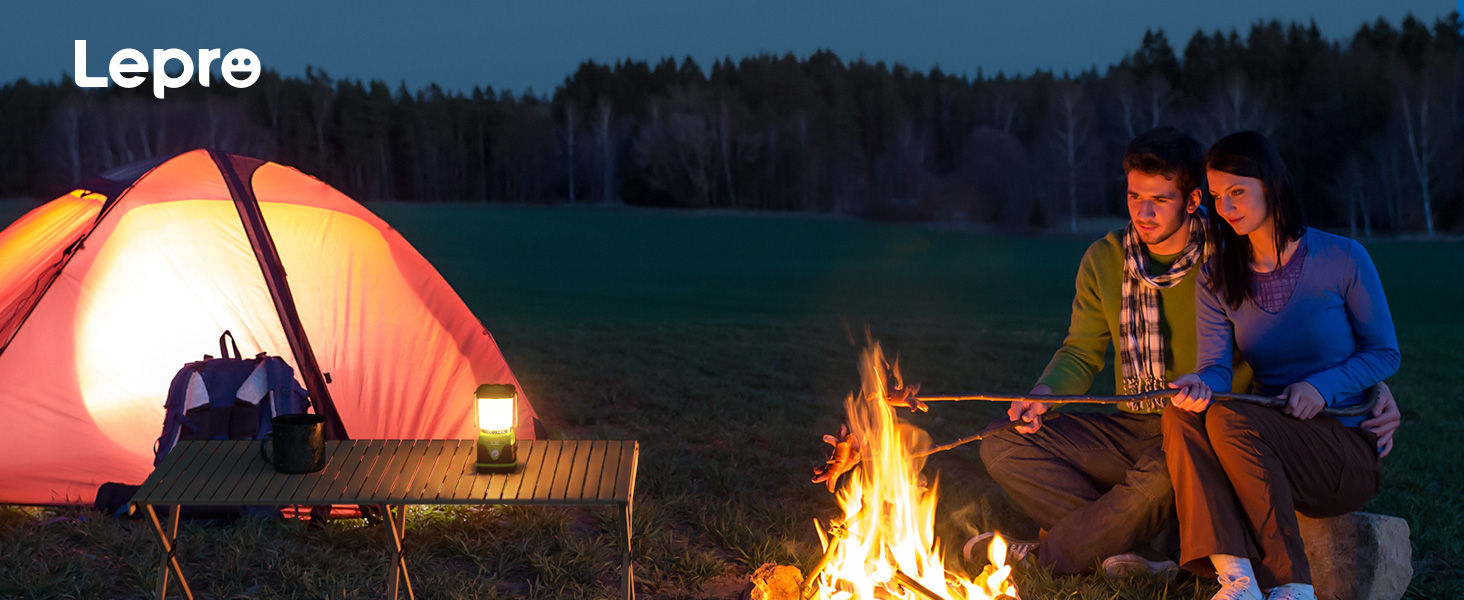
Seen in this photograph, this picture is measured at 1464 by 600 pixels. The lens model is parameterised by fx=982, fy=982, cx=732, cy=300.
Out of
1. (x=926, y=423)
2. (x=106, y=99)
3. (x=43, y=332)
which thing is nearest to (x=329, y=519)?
(x=43, y=332)

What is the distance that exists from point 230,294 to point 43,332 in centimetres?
75

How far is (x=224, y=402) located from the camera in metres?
3.79

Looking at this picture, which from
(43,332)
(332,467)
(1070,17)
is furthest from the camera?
(1070,17)

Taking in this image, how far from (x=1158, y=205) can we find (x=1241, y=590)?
106 centimetres

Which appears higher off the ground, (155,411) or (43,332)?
(43,332)

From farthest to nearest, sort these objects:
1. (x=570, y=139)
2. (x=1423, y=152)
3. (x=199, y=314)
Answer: (x=570, y=139) → (x=1423, y=152) → (x=199, y=314)

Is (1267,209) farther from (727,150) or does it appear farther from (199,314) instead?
(727,150)

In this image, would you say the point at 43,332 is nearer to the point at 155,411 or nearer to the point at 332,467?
the point at 155,411

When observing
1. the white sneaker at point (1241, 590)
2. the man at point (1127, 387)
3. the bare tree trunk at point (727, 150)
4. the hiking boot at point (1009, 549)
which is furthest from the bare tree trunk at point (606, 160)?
the white sneaker at point (1241, 590)

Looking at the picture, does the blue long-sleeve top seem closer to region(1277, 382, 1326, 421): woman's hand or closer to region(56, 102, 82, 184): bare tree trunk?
region(1277, 382, 1326, 421): woman's hand

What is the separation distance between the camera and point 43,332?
425 centimetres

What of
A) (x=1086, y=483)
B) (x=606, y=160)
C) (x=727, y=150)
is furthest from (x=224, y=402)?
(x=606, y=160)

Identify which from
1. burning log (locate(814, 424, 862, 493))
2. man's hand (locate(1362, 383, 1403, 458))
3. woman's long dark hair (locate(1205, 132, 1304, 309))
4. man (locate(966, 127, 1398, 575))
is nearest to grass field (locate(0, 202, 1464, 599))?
man (locate(966, 127, 1398, 575))

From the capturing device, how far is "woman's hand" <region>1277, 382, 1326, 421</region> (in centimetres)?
257
